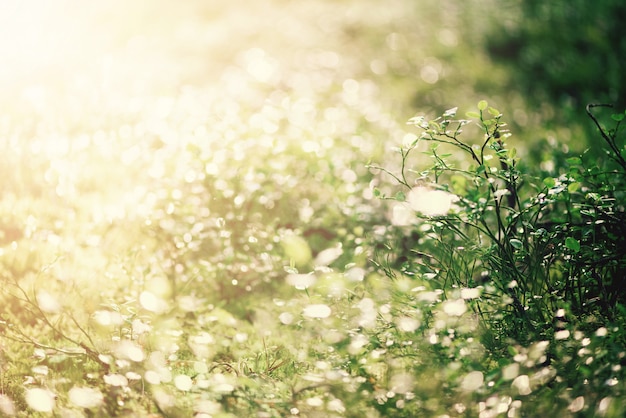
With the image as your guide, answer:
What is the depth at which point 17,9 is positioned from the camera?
7234mm

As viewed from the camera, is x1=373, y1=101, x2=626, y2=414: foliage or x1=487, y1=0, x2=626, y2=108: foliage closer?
x1=373, y1=101, x2=626, y2=414: foliage

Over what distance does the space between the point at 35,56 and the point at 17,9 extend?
1090 mm

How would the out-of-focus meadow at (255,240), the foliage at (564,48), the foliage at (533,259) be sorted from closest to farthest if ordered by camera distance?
the out-of-focus meadow at (255,240), the foliage at (533,259), the foliage at (564,48)

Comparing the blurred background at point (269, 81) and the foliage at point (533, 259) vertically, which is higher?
the blurred background at point (269, 81)

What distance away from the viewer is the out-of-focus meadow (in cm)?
196

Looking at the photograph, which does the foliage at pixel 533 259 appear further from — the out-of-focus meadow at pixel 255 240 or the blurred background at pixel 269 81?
the blurred background at pixel 269 81

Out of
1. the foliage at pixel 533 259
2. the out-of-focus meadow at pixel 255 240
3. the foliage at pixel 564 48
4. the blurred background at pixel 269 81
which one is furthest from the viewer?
the foliage at pixel 564 48

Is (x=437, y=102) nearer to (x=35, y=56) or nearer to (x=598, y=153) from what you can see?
(x=598, y=153)

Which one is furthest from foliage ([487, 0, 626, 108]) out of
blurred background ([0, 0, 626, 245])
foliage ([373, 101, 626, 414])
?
foliage ([373, 101, 626, 414])

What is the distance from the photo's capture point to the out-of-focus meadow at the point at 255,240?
1.96 metres

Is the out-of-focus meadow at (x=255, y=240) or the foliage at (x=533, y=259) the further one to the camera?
the foliage at (x=533, y=259)

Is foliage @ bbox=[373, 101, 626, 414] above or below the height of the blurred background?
below

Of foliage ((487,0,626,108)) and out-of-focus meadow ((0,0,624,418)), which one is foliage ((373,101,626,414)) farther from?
foliage ((487,0,626,108))

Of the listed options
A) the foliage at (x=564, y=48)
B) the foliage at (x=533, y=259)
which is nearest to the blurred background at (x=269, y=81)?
the foliage at (x=564, y=48)
